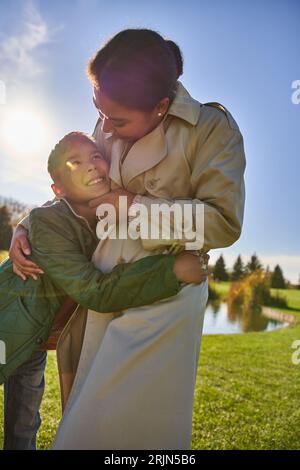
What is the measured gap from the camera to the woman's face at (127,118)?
6.44 feet

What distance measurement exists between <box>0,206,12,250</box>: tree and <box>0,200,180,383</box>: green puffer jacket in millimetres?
11226

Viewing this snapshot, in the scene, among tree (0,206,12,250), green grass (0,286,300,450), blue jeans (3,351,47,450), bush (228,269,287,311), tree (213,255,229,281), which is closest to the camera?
blue jeans (3,351,47,450)

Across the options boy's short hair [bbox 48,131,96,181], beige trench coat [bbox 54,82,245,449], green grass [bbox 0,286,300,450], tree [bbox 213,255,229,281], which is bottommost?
tree [bbox 213,255,229,281]

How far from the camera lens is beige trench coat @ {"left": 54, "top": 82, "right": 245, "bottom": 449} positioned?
189 cm

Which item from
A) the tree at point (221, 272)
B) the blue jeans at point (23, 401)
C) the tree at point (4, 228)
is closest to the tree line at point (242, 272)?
the tree at point (221, 272)

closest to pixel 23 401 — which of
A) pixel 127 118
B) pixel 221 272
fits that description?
pixel 127 118

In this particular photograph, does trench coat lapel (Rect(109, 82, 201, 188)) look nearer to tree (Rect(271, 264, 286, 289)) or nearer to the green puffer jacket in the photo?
the green puffer jacket

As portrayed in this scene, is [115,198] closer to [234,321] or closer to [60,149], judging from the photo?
[60,149]

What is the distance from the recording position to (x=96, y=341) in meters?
2.07

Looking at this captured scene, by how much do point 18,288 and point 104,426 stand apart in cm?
77

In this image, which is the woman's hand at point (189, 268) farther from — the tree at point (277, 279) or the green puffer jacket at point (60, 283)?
the tree at point (277, 279)

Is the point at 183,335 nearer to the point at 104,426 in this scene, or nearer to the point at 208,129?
the point at 104,426

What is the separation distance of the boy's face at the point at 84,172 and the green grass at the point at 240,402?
234 cm

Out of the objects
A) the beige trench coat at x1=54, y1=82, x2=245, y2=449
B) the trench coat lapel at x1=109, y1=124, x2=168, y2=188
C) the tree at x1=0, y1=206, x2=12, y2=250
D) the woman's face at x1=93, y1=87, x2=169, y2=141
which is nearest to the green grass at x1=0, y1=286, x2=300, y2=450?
the beige trench coat at x1=54, y1=82, x2=245, y2=449
